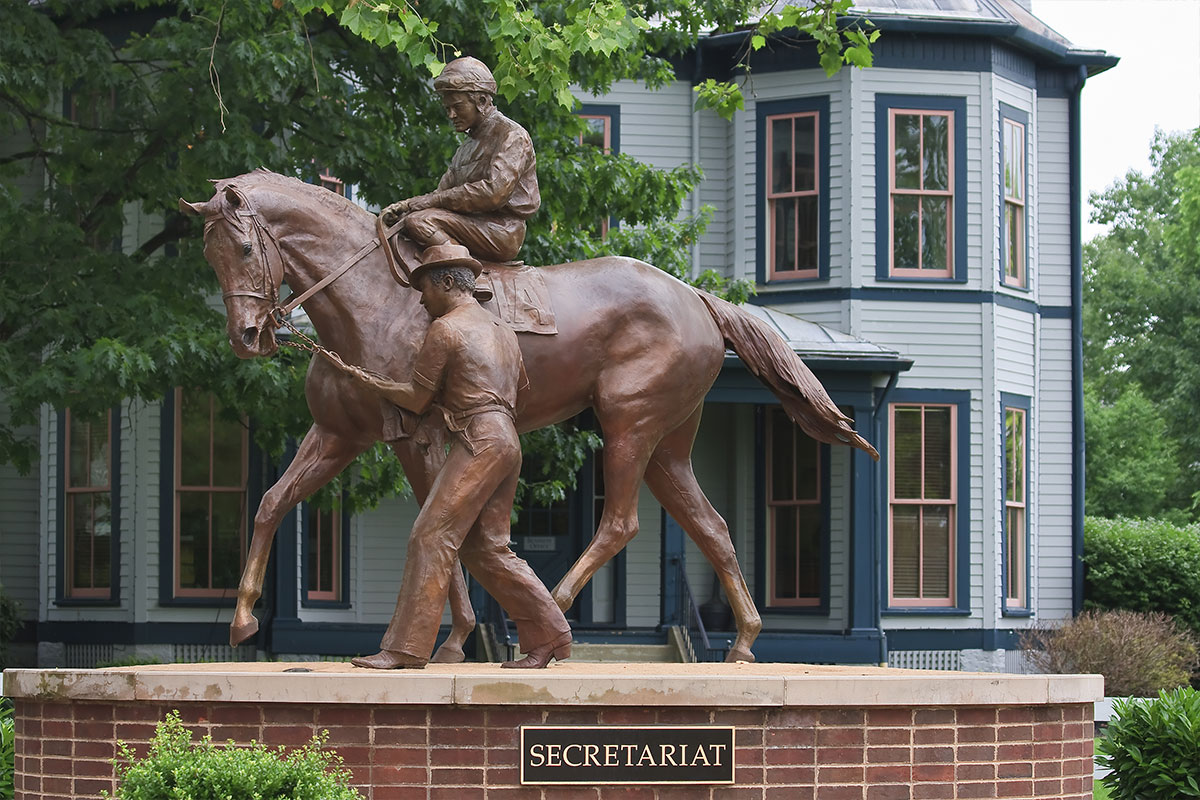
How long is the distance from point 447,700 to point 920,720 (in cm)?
201

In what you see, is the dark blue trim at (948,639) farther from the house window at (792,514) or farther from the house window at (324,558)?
the house window at (324,558)

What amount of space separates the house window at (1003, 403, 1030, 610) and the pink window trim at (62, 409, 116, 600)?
37.0ft

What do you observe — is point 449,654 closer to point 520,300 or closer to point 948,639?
point 520,300

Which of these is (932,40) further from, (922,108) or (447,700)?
(447,700)

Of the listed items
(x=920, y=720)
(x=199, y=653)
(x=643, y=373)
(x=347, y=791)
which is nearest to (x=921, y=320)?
(x=199, y=653)

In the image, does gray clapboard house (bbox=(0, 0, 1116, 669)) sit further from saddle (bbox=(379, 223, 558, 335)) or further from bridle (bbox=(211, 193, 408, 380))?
bridle (bbox=(211, 193, 408, 380))

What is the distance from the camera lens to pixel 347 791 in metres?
6.43

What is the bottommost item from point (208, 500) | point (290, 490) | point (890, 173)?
point (208, 500)

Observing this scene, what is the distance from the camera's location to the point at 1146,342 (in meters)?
36.5

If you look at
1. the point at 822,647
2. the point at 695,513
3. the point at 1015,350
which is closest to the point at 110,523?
the point at 822,647

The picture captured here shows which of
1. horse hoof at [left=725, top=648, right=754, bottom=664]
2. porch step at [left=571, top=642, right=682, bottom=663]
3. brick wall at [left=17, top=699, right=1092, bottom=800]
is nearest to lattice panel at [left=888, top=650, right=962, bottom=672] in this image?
porch step at [left=571, top=642, right=682, bottom=663]

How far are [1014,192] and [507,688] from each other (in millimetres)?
17171

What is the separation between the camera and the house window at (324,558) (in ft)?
66.2

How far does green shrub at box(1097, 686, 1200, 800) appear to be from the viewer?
9.98 m
